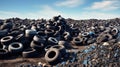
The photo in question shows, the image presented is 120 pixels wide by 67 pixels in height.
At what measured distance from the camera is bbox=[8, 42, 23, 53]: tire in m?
17.7

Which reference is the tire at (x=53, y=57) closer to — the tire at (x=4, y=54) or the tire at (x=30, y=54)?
the tire at (x=30, y=54)

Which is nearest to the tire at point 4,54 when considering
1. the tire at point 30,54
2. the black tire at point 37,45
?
the tire at point 30,54

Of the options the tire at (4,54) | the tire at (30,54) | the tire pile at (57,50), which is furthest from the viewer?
the tire at (30,54)

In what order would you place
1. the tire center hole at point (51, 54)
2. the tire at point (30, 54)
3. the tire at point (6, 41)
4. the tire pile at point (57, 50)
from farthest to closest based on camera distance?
1. the tire at point (6, 41)
2. the tire at point (30, 54)
3. the tire center hole at point (51, 54)
4. the tire pile at point (57, 50)

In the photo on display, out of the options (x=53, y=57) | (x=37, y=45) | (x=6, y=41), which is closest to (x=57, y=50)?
(x=53, y=57)

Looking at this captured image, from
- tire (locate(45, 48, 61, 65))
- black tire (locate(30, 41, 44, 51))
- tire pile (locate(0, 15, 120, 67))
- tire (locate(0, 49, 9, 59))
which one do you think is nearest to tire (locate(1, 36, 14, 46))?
tire pile (locate(0, 15, 120, 67))

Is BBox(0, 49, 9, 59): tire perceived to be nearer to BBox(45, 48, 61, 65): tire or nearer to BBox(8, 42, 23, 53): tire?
BBox(8, 42, 23, 53): tire

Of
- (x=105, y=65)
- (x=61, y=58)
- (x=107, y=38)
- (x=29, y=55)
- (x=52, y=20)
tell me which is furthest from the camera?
(x=52, y=20)

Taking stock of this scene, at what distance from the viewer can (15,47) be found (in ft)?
60.2

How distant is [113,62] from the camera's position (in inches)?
523

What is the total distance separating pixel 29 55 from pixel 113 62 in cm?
767

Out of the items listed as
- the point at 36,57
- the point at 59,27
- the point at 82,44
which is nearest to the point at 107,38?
the point at 82,44

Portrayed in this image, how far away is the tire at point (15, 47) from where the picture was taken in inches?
698

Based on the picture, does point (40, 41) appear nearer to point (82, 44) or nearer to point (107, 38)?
point (82, 44)
